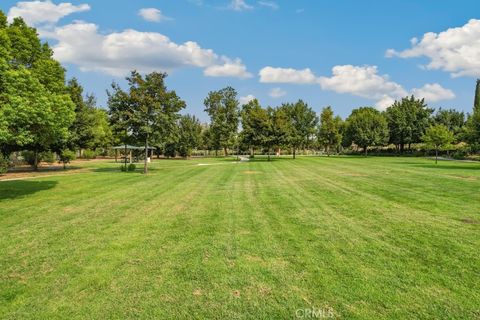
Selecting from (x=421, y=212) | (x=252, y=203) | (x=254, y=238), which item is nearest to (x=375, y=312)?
(x=254, y=238)

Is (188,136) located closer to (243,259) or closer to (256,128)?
(256,128)

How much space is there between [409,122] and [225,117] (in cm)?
3913

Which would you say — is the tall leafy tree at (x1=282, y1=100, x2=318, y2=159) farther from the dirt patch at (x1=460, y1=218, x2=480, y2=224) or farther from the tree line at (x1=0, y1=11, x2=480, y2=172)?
the dirt patch at (x1=460, y1=218, x2=480, y2=224)

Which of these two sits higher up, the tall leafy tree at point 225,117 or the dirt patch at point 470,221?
the tall leafy tree at point 225,117

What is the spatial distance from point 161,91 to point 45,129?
14.3 meters

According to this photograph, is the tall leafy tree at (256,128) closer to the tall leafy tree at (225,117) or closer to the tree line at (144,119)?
the tree line at (144,119)

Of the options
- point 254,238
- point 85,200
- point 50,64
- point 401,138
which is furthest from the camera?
point 401,138

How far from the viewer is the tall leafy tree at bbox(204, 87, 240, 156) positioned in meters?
74.6

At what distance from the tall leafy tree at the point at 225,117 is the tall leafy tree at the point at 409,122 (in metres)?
34.0

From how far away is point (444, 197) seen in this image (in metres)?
12.6

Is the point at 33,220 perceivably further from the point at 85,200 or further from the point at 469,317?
the point at 469,317

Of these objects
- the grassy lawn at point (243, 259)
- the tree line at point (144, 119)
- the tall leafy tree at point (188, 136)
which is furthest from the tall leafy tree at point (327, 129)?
the grassy lawn at point (243, 259)

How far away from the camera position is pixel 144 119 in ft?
91.6

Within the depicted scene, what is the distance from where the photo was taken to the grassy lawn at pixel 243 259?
4.75 m
